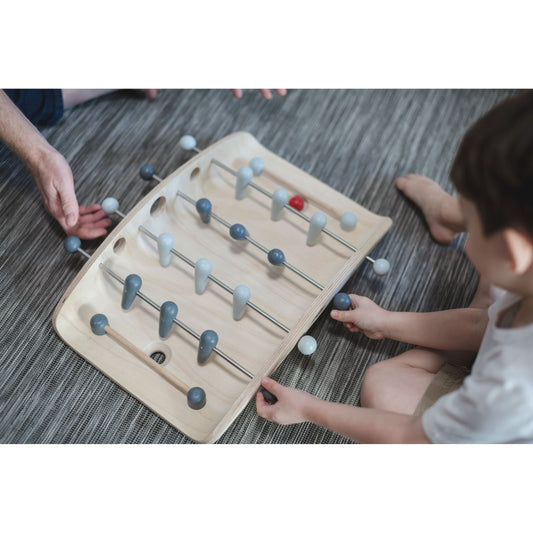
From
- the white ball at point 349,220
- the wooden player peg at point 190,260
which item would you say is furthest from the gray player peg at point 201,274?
the white ball at point 349,220

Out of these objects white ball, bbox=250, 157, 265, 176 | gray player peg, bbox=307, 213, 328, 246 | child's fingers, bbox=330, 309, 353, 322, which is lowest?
child's fingers, bbox=330, 309, 353, 322

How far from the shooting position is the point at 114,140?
1.24 metres

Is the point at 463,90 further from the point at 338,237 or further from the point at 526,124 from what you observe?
the point at 526,124

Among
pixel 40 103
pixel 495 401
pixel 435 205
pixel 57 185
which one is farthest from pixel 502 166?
pixel 40 103

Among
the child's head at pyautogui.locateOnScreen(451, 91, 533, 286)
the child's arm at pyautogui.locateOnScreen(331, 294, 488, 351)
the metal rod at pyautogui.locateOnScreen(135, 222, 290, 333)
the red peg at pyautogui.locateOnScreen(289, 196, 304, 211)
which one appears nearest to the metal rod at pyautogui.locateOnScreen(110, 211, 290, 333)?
the metal rod at pyautogui.locateOnScreen(135, 222, 290, 333)

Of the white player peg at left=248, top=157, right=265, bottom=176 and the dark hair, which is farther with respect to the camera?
the white player peg at left=248, top=157, right=265, bottom=176

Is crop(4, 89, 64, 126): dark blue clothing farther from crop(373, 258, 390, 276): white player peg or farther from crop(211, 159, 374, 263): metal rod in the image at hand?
crop(373, 258, 390, 276): white player peg

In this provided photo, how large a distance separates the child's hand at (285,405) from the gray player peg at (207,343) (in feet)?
0.34

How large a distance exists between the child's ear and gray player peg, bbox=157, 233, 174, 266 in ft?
1.95

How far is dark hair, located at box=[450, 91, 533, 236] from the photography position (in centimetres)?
51

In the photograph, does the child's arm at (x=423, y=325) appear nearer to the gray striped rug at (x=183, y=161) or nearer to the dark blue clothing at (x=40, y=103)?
the gray striped rug at (x=183, y=161)

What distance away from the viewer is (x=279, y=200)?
103 cm

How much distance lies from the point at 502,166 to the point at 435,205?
0.64m

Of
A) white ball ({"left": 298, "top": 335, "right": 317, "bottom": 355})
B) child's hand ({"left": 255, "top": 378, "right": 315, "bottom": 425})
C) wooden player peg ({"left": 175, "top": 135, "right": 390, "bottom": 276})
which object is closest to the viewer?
child's hand ({"left": 255, "top": 378, "right": 315, "bottom": 425})
